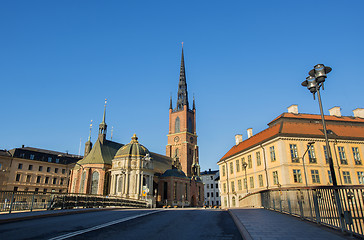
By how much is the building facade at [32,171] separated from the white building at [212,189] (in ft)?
172

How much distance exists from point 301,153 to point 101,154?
4706 centimetres

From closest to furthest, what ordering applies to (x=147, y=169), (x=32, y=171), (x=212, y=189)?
(x=147, y=169) → (x=32, y=171) → (x=212, y=189)

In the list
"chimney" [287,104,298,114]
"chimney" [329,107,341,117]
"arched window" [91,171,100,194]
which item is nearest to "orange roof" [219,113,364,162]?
"chimney" [287,104,298,114]

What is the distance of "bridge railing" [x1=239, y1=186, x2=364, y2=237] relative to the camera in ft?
27.9

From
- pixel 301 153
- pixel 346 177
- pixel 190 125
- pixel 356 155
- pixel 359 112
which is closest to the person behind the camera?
pixel 301 153

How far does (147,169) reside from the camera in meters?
59.4

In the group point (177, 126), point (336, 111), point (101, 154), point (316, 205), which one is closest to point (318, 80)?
point (316, 205)

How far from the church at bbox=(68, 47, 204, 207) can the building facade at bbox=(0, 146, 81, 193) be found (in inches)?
333

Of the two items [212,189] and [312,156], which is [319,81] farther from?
[212,189]

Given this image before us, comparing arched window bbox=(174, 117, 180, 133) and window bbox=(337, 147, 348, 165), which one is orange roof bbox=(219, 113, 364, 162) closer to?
window bbox=(337, 147, 348, 165)

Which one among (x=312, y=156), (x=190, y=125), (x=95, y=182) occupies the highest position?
(x=190, y=125)

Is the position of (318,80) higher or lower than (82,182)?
higher

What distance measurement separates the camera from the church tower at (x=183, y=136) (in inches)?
3467

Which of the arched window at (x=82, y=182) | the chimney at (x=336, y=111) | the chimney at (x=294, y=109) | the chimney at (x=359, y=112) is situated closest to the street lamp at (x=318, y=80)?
the chimney at (x=294, y=109)
